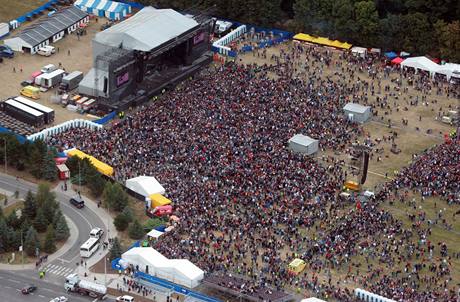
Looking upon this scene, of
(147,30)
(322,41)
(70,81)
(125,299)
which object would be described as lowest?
(70,81)

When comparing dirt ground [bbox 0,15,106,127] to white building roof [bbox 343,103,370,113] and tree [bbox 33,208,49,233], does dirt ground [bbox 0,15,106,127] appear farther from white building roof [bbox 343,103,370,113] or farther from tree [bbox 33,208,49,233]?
white building roof [bbox 343,103,370,113]

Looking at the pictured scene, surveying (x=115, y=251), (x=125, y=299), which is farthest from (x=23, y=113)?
(x=125, y=299)

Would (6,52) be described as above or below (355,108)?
below

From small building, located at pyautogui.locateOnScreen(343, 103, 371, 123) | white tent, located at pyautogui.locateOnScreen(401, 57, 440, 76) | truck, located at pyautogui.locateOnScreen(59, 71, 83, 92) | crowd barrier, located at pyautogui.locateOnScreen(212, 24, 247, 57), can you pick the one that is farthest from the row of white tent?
truck, located at pyautogui.locateOnScreen(59, 71, 83, 92)

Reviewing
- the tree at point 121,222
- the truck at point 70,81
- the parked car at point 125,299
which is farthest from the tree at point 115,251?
the truck at point 70,81

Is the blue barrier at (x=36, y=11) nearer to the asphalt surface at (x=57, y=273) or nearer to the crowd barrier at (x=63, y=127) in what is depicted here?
the crowd barrier at (x=63, y=127)

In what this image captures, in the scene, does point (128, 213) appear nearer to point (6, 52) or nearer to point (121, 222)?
point (121, 222)

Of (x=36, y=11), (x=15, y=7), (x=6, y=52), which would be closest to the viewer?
(x=6, y=52)
